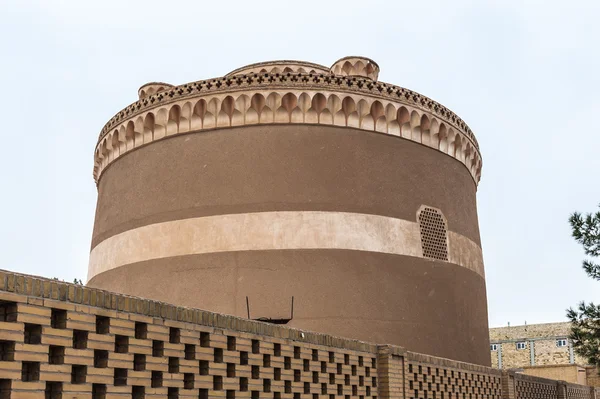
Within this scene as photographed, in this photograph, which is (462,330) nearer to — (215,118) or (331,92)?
(331,92)

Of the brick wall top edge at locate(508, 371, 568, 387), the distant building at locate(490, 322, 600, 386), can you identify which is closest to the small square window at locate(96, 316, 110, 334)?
the brick wall top edge at locate(508, 371, 568, 387)

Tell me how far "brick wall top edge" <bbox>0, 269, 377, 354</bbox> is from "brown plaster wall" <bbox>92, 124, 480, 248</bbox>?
222 inches

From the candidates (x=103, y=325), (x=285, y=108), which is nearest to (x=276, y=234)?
(x=285, y=108)

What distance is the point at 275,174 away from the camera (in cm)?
1212

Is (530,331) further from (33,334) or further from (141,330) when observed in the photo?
(33,334)

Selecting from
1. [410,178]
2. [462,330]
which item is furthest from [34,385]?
[462,330]

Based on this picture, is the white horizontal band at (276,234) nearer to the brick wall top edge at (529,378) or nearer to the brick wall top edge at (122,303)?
the brick wall top edge at (529,378)

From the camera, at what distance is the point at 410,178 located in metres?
13.1

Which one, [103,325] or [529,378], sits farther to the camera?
[529,378]

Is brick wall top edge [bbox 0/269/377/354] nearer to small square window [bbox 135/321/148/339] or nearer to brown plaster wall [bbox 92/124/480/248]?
small square window [bbox 135/321/148/339]

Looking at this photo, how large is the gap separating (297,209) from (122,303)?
7486 millimetres

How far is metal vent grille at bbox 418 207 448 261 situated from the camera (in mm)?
13070

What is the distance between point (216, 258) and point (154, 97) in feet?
11.6

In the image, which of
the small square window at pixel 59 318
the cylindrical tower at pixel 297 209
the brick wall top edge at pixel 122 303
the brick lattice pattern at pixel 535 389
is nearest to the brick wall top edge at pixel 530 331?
the brick lattice pattern at pixel 535 389
